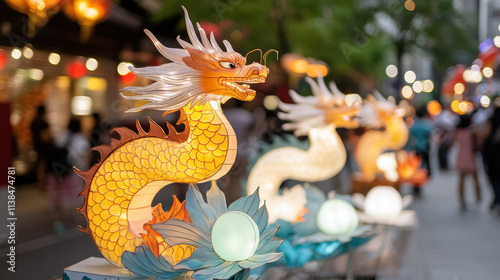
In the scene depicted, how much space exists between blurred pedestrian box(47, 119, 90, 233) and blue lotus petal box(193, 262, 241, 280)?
396 centimetres

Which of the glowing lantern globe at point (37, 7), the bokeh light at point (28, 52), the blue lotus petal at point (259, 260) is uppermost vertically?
the glowing lantern globe at point (37, 7)

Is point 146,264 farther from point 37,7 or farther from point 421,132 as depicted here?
point 421,132

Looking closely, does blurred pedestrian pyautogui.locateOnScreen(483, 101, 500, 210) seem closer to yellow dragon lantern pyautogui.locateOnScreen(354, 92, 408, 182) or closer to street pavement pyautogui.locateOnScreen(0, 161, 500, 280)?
street pavement pyautogui.locateOnScreen(0, 161, 500, 280)

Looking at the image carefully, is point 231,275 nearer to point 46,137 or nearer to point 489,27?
point 46,137

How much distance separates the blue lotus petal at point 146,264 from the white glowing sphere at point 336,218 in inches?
48.1

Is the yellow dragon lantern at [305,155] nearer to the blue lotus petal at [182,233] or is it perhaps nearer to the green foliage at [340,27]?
the blue lotus petal at [182,233]

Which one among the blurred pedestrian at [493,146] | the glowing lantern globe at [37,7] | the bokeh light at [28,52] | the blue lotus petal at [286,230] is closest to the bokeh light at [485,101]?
the blurred pedestrian at [493,146]

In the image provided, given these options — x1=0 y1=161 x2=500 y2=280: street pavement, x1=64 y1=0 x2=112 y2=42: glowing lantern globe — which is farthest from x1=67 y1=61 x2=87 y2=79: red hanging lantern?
x1=64 y1=0 x2=112 y2=42: glowing lantern globe

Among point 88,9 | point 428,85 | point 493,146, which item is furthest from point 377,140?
point 428,85

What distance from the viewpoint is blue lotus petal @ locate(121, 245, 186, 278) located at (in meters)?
1.55

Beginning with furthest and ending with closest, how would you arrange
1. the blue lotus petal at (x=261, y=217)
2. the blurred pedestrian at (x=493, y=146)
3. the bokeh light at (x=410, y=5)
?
the bokeh light at (x=410, y=5)
the blurred pedestrian at (x=493, y=146)
the blue lotus petal at (x=261, y=217)

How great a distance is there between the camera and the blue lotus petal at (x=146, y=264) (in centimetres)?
155

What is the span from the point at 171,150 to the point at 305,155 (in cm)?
165

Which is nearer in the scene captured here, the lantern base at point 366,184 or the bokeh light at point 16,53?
the bokeh light at point 16,53
